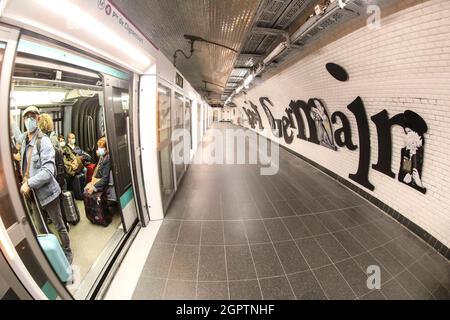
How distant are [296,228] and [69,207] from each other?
377 cm

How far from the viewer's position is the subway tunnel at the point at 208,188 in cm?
145

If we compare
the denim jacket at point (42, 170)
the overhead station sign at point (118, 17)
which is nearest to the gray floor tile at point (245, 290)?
the denim jacket at point (42, 170)

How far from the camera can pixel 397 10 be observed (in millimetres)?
2143

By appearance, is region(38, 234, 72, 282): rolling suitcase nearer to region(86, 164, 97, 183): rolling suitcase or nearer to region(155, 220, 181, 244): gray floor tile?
region(155, 220, 181, 244): gray floor tile

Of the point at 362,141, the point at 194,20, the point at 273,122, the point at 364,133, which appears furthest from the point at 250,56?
the point at 273,122

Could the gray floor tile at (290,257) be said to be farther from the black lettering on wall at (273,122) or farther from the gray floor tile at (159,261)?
the black lettering on wall at (273,122)

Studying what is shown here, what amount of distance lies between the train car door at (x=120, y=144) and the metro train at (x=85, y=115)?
0.05 feet

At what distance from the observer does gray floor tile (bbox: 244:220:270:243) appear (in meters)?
2.81

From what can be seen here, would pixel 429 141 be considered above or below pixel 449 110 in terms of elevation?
below

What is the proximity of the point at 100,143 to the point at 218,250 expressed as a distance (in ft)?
8.72

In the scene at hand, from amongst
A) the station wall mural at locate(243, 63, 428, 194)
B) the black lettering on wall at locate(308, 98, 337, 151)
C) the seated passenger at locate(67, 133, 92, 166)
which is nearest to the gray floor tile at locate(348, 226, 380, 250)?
the station wall mural at locate(243, 63, 428, 194)

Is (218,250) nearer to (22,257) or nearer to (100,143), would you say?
(22,257)

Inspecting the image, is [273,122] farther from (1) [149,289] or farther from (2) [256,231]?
(1) [149,289]

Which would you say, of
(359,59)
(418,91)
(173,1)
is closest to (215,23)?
(173,1)
